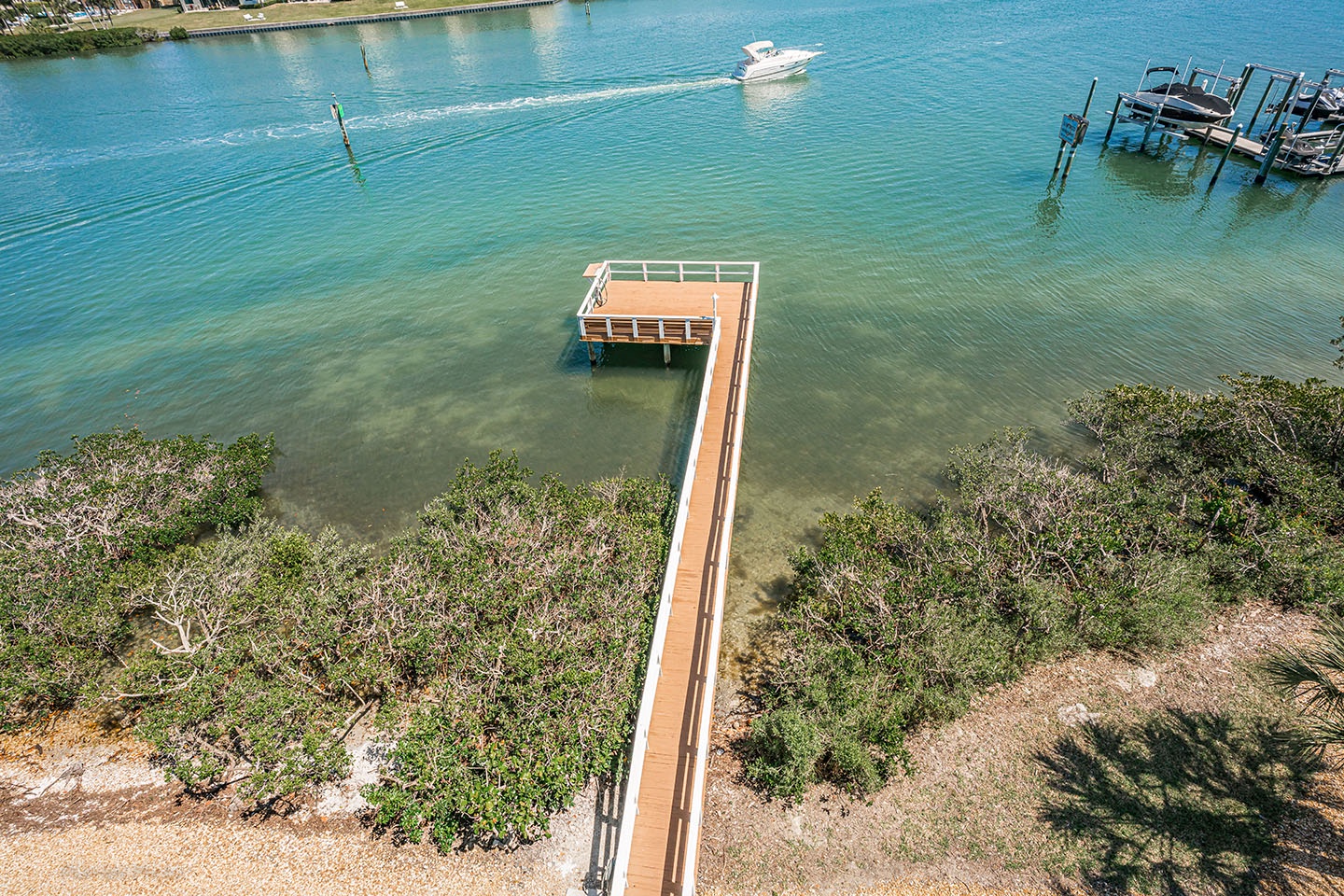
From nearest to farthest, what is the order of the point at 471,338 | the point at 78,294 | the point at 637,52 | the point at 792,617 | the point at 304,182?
1. the point at 792,617
2. the point at 471,338
3. the point at 78,294
4. the point at 304,182
5. the point at 637,52

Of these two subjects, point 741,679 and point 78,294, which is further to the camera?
point 78,294

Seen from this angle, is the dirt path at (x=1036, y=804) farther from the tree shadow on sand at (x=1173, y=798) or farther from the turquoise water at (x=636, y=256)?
the turquoise water at (x=636, y=256)

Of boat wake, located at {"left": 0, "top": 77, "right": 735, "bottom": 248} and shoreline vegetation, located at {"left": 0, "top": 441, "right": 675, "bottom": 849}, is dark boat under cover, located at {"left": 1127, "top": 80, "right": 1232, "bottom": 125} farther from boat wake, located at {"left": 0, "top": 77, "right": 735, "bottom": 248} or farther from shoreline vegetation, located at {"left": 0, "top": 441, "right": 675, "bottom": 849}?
shoreline vegetation, located at {"left": 0, "top": 441, "right": 675, "bottom": 849}

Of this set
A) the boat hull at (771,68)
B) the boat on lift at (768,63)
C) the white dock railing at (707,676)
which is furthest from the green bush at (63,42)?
the white dock railing at (707,676)

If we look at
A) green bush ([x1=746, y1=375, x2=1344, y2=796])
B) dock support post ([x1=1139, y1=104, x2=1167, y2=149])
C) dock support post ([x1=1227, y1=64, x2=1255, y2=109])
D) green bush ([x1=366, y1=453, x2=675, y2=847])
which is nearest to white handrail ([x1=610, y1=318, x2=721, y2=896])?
green bush ([x1=366, y1=453, x2=675, y2=847])

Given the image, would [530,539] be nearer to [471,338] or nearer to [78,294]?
[471,338]

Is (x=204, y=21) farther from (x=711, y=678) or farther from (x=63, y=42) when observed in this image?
(x=711, y=678)

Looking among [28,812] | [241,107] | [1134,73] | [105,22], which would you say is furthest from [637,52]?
[105,22]
